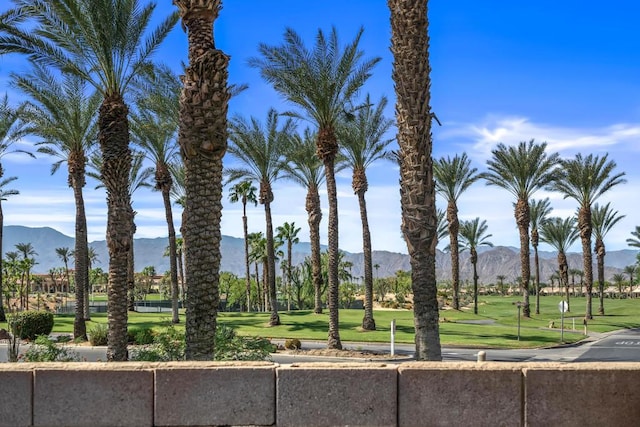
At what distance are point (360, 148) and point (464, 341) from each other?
11.8 metres

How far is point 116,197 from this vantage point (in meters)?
18.7

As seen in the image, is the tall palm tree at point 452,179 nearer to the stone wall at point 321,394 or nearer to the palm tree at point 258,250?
the palm tree at point 258,250

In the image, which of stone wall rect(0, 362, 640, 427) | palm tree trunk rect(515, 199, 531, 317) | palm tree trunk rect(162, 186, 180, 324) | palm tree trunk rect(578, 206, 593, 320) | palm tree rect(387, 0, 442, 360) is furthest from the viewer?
palm tree trunk rect(578, 206, 593, 320)

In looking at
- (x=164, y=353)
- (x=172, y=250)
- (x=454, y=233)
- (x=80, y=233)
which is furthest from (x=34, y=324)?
(x=454, y=233)

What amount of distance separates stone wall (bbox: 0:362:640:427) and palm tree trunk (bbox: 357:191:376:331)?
93.2 feet

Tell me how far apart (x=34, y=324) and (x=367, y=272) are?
17389 millimetres

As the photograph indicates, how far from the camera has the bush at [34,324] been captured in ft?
96.2

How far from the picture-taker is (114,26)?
19281 mm

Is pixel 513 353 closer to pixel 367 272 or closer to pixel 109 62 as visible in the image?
pixel 367 272

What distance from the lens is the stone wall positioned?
641cm

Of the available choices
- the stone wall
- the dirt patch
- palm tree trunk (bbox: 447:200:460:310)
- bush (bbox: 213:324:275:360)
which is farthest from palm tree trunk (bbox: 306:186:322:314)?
the stone wall

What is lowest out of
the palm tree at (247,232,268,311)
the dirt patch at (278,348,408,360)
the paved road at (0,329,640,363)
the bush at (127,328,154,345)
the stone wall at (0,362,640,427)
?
the paved road at (0,329,640,363)

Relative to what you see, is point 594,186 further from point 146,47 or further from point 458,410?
point 458,410

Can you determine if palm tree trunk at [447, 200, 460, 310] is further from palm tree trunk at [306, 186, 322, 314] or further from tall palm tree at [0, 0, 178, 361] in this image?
tall palm tree at [0, 0, 178, 361]
